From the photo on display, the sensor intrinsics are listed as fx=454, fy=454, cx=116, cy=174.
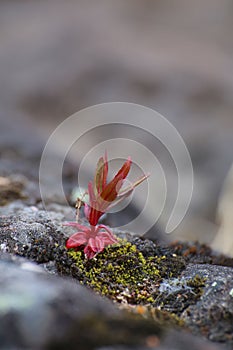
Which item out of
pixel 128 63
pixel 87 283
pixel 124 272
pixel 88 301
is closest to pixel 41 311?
pixel 88 301

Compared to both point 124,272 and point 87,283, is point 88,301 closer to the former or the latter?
point 87,283

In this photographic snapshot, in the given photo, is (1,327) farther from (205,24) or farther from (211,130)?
(205,24)

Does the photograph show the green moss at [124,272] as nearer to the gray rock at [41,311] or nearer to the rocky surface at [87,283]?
the rocky surface at [87,283]

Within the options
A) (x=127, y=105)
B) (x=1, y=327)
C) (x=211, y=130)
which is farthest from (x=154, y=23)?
(x=1, y=327)

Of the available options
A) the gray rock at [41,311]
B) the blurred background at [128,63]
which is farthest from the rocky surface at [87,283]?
the blurred background at [128,63]

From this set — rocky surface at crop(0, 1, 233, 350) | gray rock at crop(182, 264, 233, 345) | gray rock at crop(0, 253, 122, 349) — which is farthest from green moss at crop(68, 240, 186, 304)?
gray rock at crop(0, 253, 122, 349)

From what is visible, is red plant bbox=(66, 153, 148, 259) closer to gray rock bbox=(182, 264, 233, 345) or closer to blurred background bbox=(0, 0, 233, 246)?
gray rock bbox=(182, 264, 233, 345)
